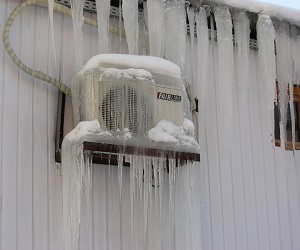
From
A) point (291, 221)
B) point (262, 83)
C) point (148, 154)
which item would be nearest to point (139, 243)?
point (148, 154)

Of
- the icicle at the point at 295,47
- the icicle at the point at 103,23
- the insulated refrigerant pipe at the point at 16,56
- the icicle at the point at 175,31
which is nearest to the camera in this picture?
the insulated refrigerant pipe at the point at 16,56

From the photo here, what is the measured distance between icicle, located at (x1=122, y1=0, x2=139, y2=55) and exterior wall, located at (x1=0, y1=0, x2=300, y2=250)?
22cm

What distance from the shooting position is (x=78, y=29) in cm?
457

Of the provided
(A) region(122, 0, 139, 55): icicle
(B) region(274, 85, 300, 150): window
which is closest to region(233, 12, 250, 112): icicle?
(B) region(274, 85, 300, 150): window

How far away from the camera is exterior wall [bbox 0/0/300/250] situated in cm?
426

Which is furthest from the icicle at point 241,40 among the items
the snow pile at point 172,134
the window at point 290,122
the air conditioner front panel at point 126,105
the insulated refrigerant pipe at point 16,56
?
the insulated refrigerant pipe at point 16,56

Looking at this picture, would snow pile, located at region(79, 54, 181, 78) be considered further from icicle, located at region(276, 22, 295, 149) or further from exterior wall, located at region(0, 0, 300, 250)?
icicle, located at region(276, 22, 295, 149)

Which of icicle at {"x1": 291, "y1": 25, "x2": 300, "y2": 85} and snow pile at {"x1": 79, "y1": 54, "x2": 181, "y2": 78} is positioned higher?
icicle at {"x1": 291, "y1": 25, "x2": 300, "y2": 85}

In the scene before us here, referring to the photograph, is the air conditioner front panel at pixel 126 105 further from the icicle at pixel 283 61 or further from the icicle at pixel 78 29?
the icicle at pixel 283 61

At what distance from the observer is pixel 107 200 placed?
4582 millimetres

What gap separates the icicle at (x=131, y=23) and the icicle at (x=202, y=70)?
2.12ft

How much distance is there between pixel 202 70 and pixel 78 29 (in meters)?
1.16

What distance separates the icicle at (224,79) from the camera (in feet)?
17.0

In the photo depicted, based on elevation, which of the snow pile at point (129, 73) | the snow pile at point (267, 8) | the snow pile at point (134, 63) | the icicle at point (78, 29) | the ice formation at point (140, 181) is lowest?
the ice formation at point (140, 181)
